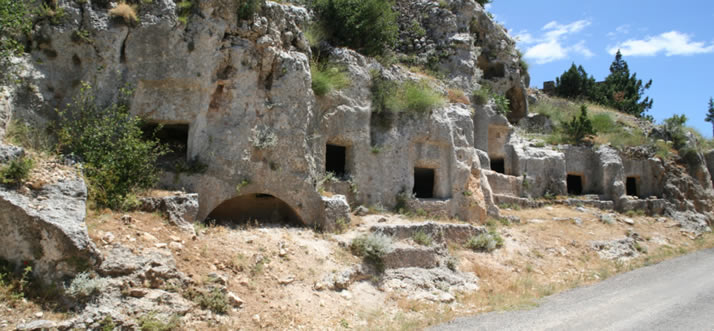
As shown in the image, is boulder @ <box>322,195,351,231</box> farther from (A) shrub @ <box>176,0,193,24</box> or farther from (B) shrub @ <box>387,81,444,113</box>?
(A) shrub @ <box>176,0,193,24</box>

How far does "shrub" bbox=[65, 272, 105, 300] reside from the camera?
5.98 m

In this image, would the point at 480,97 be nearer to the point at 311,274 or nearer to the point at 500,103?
the point at 500,103

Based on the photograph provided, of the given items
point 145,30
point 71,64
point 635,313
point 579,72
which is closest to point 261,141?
point 145,30

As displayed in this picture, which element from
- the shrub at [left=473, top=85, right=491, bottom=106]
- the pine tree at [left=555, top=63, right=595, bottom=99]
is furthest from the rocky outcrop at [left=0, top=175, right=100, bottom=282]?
the pine tree at [left=555, top=63, right=595, bottom=99]

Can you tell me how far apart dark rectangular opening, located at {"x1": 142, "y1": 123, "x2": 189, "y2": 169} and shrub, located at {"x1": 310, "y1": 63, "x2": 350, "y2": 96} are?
314cm

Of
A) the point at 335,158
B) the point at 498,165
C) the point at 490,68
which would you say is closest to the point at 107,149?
the point at 335,158

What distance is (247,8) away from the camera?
1032 centimetres

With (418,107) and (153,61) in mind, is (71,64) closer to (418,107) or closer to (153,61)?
(153,61)

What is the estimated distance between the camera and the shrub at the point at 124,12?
957 centimetres

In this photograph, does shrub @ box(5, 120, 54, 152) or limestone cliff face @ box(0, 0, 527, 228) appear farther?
limestone cliff face @ box(0, 0, 527, 228)

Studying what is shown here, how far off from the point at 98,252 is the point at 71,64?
4.87 metres

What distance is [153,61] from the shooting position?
9711 mm

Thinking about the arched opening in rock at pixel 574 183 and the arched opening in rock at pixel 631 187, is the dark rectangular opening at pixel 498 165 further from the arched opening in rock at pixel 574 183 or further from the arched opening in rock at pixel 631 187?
the arched opening in rock at pixel 631 187

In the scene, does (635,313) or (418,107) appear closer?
→ (635,313)
